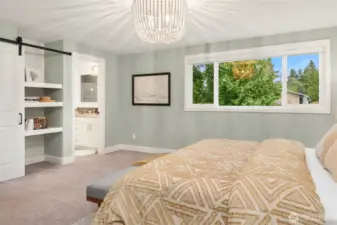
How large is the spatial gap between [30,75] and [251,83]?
400 centimetres

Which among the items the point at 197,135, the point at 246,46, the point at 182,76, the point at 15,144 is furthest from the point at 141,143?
the point at 246,46

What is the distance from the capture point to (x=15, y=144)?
3590 mm

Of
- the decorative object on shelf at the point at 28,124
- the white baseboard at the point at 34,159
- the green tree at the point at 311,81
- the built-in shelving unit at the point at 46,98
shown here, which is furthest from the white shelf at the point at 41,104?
the green tree at the point at 311,81

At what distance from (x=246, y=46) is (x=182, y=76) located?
4.49ft

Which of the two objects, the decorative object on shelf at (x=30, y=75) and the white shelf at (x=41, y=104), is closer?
the white shelf at (x=41, y=104)

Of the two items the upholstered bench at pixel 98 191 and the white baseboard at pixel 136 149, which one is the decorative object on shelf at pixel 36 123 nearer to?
the white baseboard at pixel 136 149

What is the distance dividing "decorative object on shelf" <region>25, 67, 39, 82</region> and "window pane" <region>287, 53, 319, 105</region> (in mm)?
4509

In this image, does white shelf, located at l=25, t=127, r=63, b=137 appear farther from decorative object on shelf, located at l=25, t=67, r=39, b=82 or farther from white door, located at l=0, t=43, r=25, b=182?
decorative object on shelf, located at l=25, t=67, r=39, b=82

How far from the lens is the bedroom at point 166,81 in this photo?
2969 mm

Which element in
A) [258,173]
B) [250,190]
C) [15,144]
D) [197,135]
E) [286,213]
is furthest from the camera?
[197,135]

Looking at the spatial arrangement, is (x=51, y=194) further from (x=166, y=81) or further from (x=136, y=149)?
(x=166, y=81)

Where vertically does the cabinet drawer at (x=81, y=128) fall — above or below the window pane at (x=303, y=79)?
below

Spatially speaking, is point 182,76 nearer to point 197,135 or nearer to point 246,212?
point 197,135

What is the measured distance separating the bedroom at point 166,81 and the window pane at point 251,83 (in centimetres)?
2
